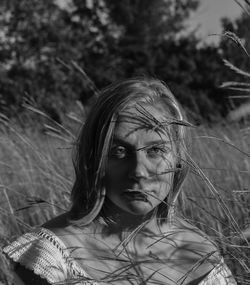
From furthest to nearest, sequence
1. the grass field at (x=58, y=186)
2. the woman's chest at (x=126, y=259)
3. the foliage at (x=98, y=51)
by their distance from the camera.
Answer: the foliage at (x=98, y=51) < the grass field at (x=58, y=186) < the woman's chest at (x=126, y=259)

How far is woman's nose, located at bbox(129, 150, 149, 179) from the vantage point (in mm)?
1231

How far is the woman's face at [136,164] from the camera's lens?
125 centimetres

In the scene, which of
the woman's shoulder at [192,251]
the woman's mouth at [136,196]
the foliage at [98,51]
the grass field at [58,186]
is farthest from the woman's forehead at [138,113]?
the foliage at [98,51]

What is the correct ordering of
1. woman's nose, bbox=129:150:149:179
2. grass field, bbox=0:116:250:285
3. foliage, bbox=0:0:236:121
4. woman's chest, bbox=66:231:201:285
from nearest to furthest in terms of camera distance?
1. woman's nose, bbox=129:150:149:179
2. woman's chest, bbox=66:231:201:285
3. grass field, bbox=0:116:250:285
4. foliage, bbox=0:0:236:121

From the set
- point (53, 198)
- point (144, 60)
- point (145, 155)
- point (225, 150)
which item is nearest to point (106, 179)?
point (145, 155)

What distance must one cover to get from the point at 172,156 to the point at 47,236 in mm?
331

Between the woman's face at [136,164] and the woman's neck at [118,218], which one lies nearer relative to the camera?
the woman's face at [136,164]

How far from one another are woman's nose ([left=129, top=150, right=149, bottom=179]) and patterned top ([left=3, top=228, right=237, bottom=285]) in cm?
23

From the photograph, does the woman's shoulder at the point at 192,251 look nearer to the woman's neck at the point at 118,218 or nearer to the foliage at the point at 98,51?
the woman's neck at the point at 118,218

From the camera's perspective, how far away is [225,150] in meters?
3.32

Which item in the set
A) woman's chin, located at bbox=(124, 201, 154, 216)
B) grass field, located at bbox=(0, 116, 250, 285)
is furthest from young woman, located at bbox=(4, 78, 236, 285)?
grass field, located at bbox=(0, 116, 250, 285)

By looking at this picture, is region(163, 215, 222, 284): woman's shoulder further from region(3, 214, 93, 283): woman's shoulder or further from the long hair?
region(3, 214, 93, 283): woman's shoulder

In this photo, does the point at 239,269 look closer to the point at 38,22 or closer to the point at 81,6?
the point at 38,22

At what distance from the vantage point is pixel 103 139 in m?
1.32
